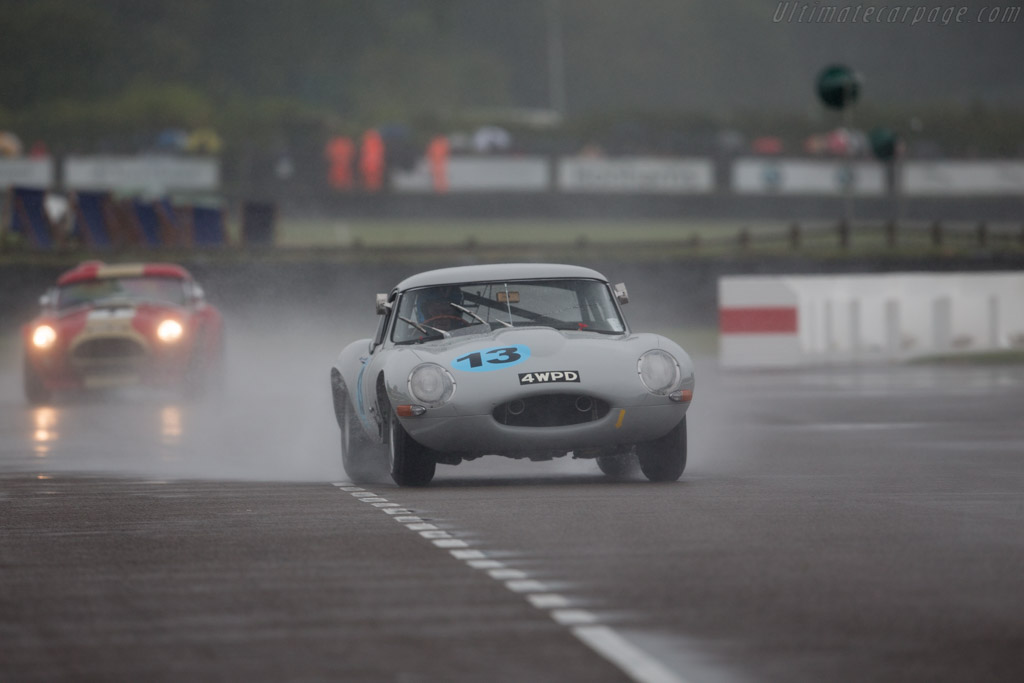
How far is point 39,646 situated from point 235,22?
352 feet

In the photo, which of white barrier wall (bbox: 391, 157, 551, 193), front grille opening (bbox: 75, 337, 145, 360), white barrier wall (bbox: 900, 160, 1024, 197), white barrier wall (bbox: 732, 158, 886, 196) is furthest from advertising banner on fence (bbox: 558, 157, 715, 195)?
front grille opening (bbox: 75, 337, 145, 360)

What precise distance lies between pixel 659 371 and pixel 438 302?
64.5 inches

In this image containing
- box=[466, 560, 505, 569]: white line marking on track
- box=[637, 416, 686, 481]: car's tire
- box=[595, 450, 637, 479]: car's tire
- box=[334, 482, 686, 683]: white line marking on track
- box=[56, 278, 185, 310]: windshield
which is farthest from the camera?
box=[56, 278, 185, 310]: windshield

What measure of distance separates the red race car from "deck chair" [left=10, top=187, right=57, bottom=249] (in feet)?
48.8

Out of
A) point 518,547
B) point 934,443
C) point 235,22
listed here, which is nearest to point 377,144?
point 934,443

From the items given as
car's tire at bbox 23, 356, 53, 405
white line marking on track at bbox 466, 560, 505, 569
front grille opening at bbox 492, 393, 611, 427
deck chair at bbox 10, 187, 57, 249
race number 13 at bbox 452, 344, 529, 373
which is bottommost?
white line marking on track at bbox 466, 560, 505, 569

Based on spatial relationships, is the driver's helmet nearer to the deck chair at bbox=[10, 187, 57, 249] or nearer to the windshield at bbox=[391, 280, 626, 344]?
the windshield at bbox=[391, 280, 626, 344]

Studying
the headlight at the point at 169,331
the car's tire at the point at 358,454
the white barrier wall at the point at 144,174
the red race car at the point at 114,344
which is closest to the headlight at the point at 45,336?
the red race car at the point at 114,344

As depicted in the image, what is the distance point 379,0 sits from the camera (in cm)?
11412

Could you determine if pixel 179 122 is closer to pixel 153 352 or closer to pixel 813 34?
pixel 153 352

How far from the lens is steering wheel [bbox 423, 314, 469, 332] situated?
1238cm

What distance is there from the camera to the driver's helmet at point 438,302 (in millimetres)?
12492

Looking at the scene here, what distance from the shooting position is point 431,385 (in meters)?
11.4

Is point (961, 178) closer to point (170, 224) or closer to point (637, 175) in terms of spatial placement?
point (637, 175)
